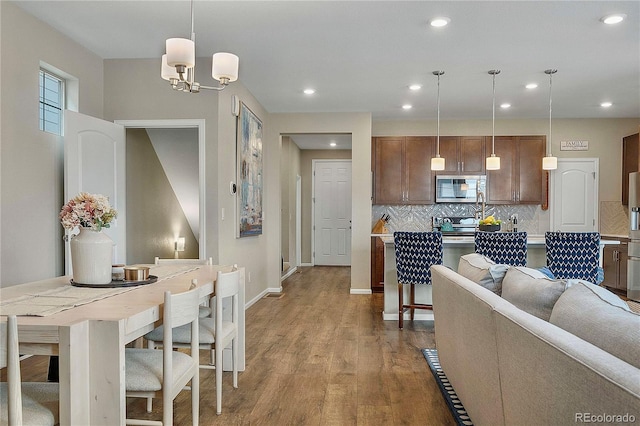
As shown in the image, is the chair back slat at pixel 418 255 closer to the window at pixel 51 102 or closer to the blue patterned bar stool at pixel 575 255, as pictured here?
the blue patterned bar stool at pixel 575 255

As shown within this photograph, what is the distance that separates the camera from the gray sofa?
3.46 ft

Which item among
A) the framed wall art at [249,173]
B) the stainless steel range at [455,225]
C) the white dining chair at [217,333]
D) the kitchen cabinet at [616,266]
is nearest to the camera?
the white dining chair at [217,333]

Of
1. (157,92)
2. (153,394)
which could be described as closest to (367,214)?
(157,92)

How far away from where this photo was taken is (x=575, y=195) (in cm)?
716

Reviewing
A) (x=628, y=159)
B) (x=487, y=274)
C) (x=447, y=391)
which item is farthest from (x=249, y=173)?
(x=628, y=159)

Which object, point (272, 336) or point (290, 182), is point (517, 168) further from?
point (272, 336)

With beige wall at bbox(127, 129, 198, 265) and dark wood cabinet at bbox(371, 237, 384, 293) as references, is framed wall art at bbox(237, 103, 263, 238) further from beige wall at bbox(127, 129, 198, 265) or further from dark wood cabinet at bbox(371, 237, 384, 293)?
dark wood cabinet at bbox(371, 237, 384, 293)

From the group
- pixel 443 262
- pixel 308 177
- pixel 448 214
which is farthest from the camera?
pixel 308 177

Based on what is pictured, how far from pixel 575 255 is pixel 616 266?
2.89 m

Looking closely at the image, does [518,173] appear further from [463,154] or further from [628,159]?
[628,159]

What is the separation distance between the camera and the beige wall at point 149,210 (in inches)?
214

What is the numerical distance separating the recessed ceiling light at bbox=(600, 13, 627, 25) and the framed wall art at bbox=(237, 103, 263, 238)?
348 cm

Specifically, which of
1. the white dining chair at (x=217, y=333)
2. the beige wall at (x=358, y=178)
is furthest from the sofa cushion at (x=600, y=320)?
the beige wall at (x=358, y=178)

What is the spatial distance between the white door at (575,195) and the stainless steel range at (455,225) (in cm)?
126
